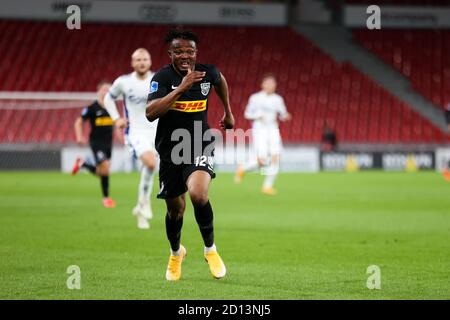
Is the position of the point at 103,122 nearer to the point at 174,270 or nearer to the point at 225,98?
the point at 225,98

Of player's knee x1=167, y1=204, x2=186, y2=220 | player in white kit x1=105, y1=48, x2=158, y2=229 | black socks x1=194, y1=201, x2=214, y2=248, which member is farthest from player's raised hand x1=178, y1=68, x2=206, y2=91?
player in white kit x1=105, y1=48, x2=158, y2=229

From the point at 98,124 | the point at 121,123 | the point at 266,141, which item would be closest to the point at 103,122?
the point at 98,124

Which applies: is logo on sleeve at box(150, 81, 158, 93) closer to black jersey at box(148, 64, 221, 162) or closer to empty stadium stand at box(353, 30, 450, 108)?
black jersey at box(148, 64, 221, 162)

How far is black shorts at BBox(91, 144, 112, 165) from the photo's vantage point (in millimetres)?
17406

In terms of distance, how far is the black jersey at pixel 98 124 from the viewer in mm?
17844

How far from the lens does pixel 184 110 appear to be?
27.1ft

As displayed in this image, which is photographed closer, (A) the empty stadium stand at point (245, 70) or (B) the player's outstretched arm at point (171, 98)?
(B) the player's outstretched arm at point (171, 98)

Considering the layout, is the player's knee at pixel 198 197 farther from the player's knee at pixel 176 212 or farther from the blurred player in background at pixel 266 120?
the blurred player in background at pixel 266 120

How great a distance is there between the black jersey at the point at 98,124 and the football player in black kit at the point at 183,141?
9.41 meters

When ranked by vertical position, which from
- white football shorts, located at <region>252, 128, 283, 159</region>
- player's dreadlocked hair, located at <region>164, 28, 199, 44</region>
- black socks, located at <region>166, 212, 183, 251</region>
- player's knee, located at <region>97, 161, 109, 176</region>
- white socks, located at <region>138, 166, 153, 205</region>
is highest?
white football shorts, located at <region>252, 128, 283, 159</region>

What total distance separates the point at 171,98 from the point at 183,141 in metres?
0.61

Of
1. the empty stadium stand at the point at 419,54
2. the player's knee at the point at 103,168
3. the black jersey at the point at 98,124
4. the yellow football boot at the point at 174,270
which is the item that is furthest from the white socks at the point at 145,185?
the empty stadium stand at the point at 419,54
